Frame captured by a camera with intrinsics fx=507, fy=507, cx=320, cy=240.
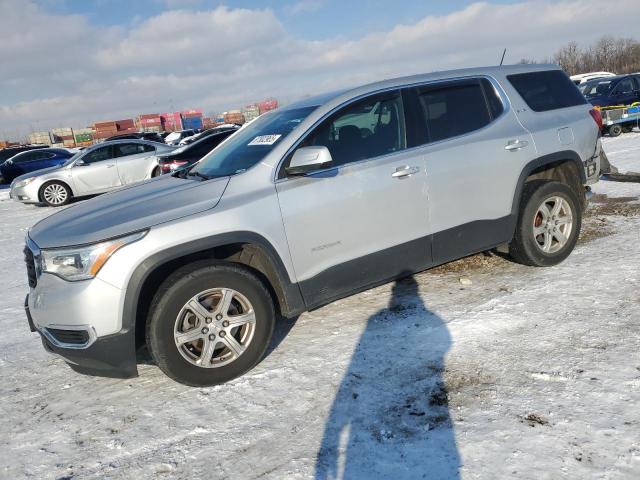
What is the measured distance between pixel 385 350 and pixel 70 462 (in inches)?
80.1

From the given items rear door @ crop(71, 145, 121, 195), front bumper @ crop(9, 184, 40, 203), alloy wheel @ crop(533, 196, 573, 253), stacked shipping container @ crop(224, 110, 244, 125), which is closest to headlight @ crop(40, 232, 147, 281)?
alloy wheel @ crop(533, 196, 573, 253)

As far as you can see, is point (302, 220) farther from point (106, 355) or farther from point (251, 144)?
point (106, 355)

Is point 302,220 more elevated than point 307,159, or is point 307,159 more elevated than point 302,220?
point 307,159

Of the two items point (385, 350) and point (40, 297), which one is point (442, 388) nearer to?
point (385, 350)

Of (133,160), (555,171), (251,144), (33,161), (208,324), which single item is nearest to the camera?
(208,324)

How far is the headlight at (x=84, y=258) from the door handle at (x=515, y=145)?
10.1 feet

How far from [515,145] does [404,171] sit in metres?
1.22

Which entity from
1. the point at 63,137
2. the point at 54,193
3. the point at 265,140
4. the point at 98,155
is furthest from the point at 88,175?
the point at 63,137

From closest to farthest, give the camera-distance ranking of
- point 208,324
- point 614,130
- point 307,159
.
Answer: point 208,324
point 307,159
point 614,130

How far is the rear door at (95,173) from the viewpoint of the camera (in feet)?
44.2

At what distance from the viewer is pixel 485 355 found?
11.0ft

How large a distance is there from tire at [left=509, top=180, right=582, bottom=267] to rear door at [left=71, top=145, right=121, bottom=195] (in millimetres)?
11613

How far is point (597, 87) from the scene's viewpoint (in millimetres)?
17141

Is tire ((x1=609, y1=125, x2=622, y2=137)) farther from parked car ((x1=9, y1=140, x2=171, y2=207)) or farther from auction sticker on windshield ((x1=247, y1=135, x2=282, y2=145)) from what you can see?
auction sticker on windshield ((x1=247, y1=135, x2=282, y2=145))
